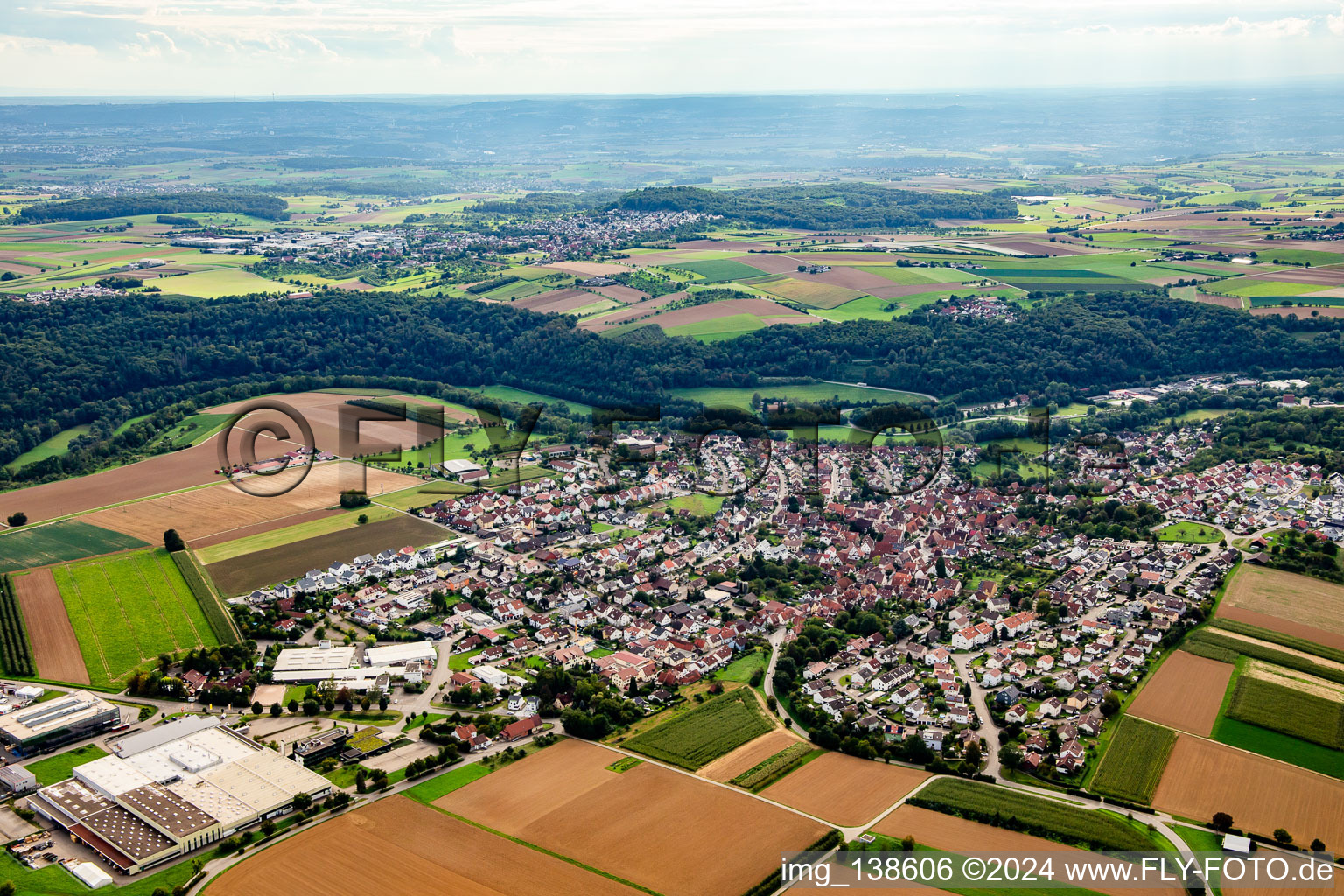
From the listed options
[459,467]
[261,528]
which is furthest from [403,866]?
[459,467]

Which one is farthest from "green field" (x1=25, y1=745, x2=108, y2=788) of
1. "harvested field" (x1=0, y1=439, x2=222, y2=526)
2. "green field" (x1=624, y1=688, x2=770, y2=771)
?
"harvested field" (x1=0, y1=439, x2=222, y2=526)

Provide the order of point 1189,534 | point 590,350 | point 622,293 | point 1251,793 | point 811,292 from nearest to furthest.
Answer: point 1251,793 < point 1189,534 < point 590,350 < point 811,292 < point 622,293

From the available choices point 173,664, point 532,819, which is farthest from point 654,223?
point 532,819

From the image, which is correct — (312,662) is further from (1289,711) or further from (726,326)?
(726,326)

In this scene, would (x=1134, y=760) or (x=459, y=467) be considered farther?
(x=459, y=467)

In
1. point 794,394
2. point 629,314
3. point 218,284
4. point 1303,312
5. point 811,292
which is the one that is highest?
point 1303,312

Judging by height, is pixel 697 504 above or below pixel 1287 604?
below

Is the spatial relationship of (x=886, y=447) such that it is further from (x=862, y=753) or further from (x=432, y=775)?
(x=432, y=775)

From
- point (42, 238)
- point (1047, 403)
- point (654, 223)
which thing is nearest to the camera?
point (1047, 403)
